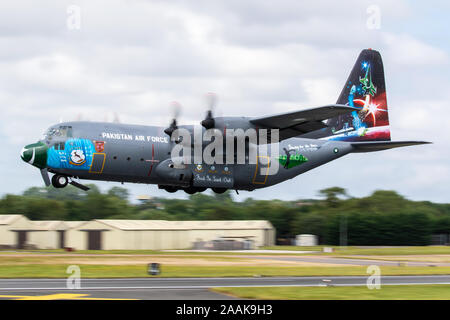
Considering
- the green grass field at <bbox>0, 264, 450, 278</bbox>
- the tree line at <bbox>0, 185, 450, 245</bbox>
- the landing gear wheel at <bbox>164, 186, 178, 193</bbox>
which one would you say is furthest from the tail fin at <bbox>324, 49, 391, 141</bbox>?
the tree line at <bbox>0, 185, 450, 245</bbox>

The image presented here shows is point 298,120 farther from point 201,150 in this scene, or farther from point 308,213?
point 308,213

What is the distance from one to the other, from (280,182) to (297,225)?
46.1 m

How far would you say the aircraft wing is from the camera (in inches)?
1096

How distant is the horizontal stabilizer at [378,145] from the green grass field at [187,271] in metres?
6.76

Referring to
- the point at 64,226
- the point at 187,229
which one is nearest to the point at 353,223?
the point at 187,229

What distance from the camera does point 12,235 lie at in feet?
206

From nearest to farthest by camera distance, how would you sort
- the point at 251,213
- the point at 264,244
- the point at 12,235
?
1. the point at 12,235
2. the point at 264,244
3. the point at 251,213

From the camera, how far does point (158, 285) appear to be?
25531 millimetres

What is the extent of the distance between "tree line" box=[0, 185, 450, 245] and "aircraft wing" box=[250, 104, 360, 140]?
3485 centimetres

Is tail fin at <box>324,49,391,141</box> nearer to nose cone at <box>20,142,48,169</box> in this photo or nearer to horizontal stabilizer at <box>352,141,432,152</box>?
horizontal stabilizer at <box>352,141,432,152</box>

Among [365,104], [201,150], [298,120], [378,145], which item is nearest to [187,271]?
[201,150]

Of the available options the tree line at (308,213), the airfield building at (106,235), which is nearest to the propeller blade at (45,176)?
the airfield building at (106,235)
